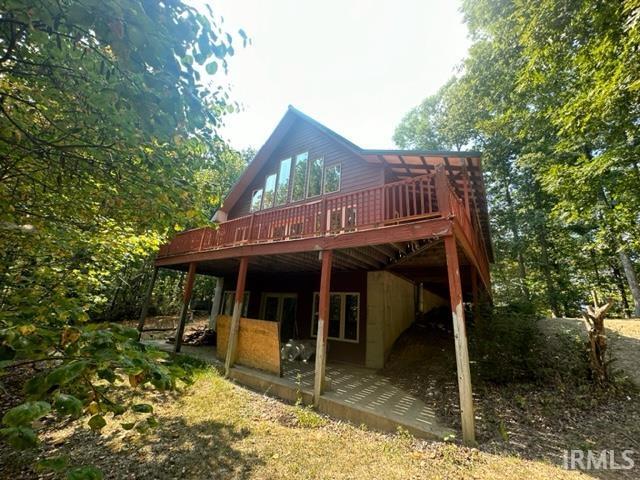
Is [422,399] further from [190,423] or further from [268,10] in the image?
[268,10]

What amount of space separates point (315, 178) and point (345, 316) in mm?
5488

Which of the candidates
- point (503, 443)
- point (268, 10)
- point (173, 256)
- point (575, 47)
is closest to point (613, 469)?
point (503, 443)

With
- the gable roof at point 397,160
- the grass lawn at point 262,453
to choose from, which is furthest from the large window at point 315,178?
the grass lawn at point 262,453

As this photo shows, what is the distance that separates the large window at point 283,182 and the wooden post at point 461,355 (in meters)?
8.51

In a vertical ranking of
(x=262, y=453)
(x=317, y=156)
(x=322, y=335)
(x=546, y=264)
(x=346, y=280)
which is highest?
(x=317, y=156)

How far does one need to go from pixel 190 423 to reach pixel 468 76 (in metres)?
16.0

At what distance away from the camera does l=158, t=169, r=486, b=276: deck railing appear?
5.50 metres

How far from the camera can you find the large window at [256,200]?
13.8 meters

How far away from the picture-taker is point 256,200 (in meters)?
14.1

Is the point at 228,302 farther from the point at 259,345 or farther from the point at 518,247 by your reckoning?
the point at 518,247

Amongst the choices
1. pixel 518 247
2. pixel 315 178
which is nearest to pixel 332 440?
pixel 315 178

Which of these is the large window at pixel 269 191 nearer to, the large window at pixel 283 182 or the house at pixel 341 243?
the house at pixel 341 243
